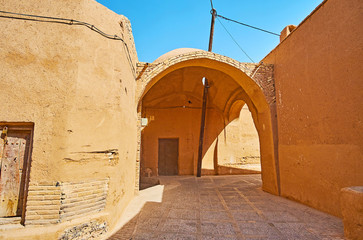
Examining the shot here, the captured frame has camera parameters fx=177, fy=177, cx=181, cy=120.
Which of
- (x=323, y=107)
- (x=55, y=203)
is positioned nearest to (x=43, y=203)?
(x=55, y=203)

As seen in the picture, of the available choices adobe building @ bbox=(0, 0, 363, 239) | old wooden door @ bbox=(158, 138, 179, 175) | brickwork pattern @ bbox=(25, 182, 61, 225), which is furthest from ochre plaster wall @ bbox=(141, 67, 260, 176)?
brickwork pattern @ bbox=(25, 182, 61, 225)

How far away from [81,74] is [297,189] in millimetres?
5340

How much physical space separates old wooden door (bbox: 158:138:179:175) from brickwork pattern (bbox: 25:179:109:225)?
7.43 m

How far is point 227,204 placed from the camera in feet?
14.3

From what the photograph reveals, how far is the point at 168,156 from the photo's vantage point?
9.98 meters

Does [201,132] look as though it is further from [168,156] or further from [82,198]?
[82,198]

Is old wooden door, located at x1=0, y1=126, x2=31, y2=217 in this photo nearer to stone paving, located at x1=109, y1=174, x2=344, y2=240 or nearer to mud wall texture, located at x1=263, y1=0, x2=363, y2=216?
stone paving, located at x1=109, y1=174, x2=344, y2=240

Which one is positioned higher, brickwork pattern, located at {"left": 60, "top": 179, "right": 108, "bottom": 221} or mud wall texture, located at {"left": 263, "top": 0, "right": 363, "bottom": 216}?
mud wall texture, located at {"left": 263, "top": 0, "right": 363, "bottom": 216}

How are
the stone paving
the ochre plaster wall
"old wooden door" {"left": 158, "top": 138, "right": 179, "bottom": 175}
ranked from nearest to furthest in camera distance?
the stone paving < the ochre plaster wall < "old wooden door" {"left": 158, "top": 138, "right": 179, "bottom": 175}

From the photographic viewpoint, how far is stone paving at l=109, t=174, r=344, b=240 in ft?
9.21

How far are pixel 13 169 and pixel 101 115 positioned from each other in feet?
4.51

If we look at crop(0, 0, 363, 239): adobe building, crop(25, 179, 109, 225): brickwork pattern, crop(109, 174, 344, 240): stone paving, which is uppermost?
crop(0, 0, 363, 239): adobe building

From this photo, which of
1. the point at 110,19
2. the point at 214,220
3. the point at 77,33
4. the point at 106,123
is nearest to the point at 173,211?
the point at 214,220

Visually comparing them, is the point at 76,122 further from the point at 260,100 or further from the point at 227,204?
the point at 260,100
